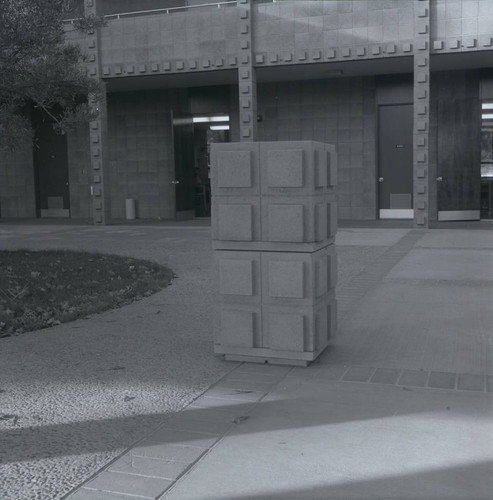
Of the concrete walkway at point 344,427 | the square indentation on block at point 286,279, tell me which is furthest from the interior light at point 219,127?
the square indentation on block at point 286,279

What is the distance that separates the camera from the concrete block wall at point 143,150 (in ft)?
76.6

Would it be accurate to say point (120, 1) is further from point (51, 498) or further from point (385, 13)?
point (51, 498)

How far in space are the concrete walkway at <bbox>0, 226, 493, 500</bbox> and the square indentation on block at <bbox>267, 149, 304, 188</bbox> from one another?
4.79 feet

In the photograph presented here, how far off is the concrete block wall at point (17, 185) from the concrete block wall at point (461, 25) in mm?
14992

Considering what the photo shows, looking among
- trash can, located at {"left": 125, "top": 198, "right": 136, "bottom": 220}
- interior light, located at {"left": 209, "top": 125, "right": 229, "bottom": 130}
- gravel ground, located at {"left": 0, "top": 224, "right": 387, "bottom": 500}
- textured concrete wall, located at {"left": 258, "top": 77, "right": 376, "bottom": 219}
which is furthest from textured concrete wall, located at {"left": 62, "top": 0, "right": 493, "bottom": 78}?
gravel ground, located at {"left": 0, "top": 224, "right": 387, "bottom": 500}

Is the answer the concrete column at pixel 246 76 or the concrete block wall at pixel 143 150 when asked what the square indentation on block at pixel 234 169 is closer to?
the concrete column at pixel 246 76

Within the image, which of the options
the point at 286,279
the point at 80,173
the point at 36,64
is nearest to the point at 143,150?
the point at 80,173

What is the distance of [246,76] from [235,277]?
45.2ft

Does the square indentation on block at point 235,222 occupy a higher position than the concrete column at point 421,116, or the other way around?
the concrete column at point 421,116

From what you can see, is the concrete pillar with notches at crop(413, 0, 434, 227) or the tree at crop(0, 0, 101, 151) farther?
the concrete pillar with notches at crop(413, 0, 434, 227)

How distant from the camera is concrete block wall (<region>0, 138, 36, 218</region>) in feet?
82.7

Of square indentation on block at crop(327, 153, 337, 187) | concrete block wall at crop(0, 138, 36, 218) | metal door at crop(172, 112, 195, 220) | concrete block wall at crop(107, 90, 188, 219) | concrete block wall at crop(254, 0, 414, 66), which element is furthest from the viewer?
concrete block wall at crop(0, 138, 36, 218)

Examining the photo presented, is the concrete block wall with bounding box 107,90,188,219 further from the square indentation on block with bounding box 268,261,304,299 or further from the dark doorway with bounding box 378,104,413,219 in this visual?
the square indentation on block with bounding box 268,261,304,299

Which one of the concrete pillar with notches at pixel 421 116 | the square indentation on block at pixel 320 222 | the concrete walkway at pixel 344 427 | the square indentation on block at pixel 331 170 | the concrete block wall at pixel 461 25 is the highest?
the concrete block wall at pixel 461 25
